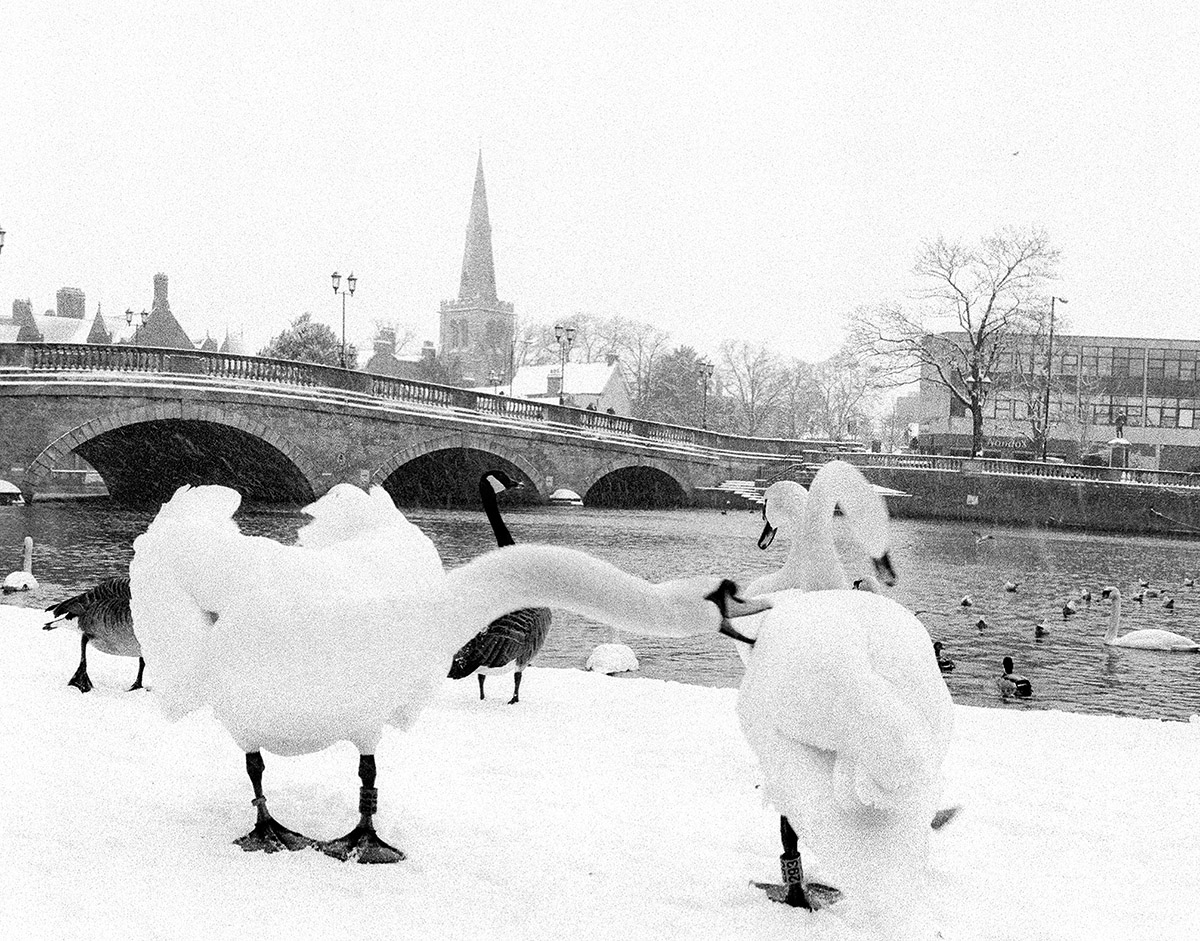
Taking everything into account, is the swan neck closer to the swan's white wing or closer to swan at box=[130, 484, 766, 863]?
the swan's white wing

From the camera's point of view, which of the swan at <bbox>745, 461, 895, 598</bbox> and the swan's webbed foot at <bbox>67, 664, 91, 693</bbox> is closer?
the swan at <bbox>745, 461, 895, 598</bbox>

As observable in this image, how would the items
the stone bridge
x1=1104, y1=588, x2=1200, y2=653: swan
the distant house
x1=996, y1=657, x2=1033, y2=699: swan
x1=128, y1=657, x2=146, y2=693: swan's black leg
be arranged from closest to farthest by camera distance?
x1=128, y1=657, x2=146, y2=693: swan's black leg → x1=996, y1=657, x2=1033, y2=699: swan → x1=1104, y1=588, x2=1200, y2=653: swan → the stone bridge → the distant house

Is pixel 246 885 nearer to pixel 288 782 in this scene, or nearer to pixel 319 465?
pixel 288 782

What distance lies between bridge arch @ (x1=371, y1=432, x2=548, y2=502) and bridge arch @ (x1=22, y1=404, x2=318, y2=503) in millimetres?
2085

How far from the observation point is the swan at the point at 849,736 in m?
2.50

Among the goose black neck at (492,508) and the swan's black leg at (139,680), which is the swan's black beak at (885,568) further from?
the swan's black leg at (139,680)

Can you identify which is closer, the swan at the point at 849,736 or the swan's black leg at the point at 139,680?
the swan at the point at 849,736

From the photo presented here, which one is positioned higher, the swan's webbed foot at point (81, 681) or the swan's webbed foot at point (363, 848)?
the swan's webbed foot at point (363, 848)

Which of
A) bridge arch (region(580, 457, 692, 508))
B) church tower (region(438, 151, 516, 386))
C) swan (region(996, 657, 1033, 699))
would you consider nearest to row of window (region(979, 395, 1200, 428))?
bridge arch (region(580, 457, 692, 508))

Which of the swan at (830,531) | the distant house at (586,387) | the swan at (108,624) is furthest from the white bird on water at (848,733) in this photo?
the distant house at (586,387)

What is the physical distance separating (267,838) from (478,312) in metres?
83.3

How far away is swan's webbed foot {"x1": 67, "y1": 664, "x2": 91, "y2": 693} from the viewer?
5.27 m

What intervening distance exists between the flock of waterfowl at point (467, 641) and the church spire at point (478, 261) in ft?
273

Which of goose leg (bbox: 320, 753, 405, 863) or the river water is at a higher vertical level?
goose leg (bbox: 320, 753, 405, 863)
